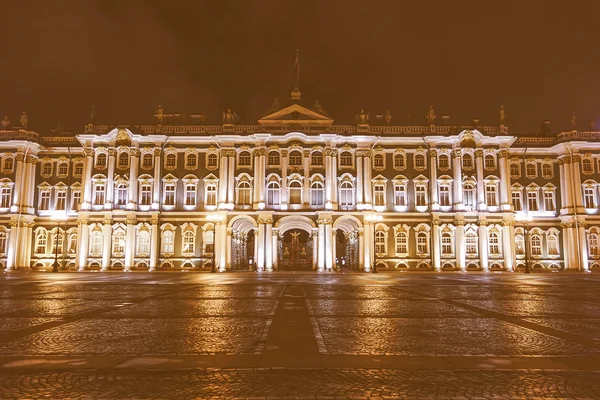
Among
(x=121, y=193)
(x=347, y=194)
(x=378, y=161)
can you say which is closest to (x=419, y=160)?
(x=378, y=161)

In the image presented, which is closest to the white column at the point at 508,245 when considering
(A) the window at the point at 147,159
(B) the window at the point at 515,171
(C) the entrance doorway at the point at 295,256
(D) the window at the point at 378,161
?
(B) the window at the point at 515,171

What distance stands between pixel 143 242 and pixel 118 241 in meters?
2.51

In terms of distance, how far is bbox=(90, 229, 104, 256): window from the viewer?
2031 inches

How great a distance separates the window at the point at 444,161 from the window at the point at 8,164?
146 ft

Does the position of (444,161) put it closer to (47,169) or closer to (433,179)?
(433,179)

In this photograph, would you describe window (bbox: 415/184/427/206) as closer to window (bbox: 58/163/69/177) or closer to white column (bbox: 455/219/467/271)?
white column (bbox: 455/219/467/271)

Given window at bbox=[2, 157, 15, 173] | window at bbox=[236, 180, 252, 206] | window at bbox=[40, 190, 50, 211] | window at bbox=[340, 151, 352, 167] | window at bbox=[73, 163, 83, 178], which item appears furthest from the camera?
window at bbox=[73, 163, 83, 178]

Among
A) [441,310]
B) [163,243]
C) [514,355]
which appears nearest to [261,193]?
[163,243]

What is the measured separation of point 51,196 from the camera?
2146 inches

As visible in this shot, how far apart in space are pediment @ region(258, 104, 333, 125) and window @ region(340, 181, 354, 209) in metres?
6.96

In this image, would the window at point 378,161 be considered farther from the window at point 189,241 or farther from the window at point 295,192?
the window at point 189,241

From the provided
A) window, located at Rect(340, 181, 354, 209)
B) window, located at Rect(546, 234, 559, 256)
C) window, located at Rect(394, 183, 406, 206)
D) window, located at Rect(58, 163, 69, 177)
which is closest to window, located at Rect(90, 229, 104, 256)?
window, located at Rect(58, 163, 69, 177)

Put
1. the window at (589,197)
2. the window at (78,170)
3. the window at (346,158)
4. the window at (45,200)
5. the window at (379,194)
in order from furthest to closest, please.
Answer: the window at (78,170), the window at (45,200), the window at (589,197), the window at (346,158), the window at (379,194)

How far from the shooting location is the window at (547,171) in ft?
179
